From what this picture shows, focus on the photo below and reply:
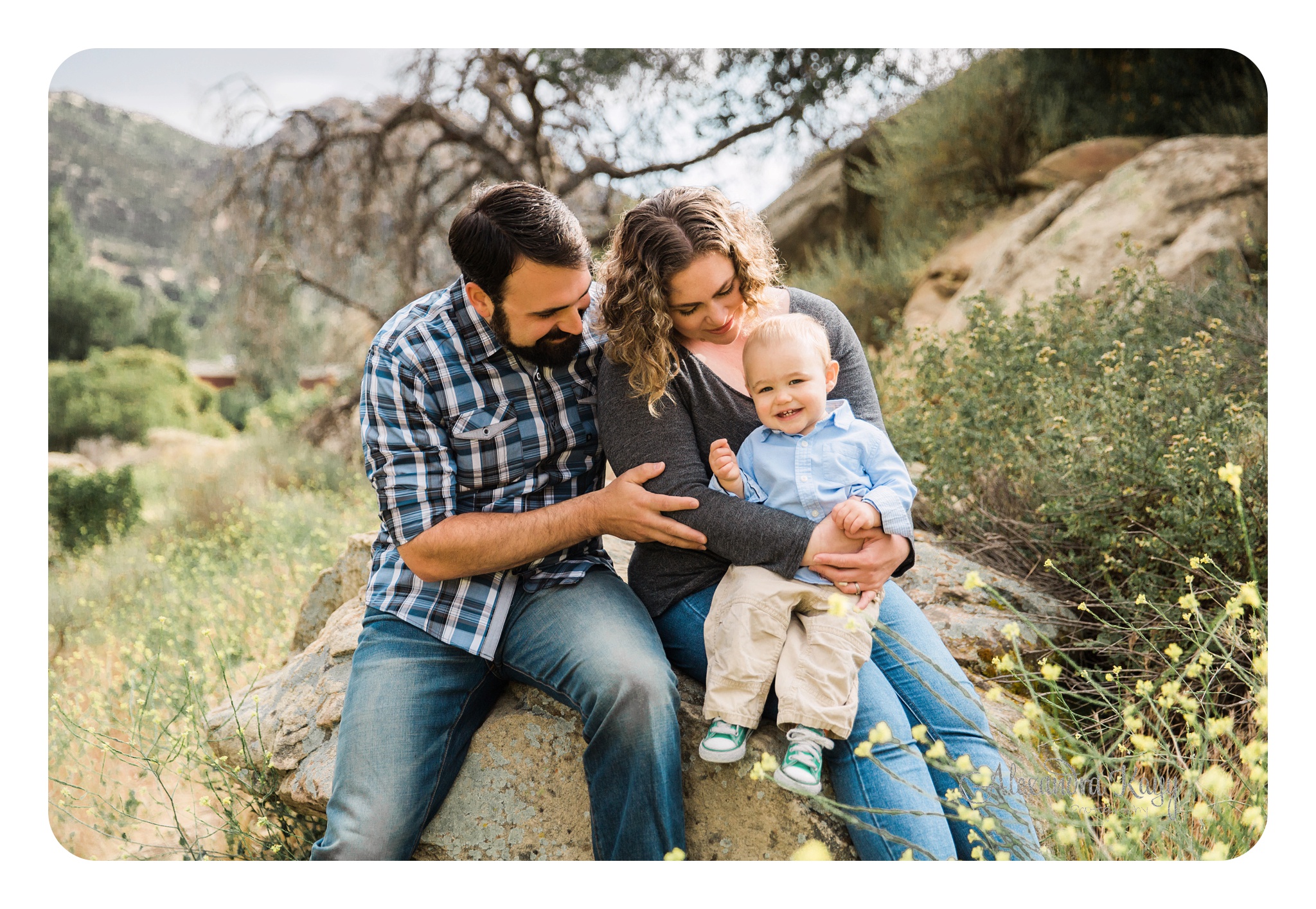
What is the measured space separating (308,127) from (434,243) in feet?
4.16

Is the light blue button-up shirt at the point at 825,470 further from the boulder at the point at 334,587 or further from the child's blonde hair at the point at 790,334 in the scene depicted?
the boulder at the point at 334,587

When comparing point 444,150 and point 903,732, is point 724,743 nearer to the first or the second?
point 903,732

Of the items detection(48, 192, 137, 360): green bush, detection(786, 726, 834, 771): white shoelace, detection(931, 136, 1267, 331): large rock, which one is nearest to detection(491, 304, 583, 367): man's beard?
detection(786, 726, 834, 771): white shoelace

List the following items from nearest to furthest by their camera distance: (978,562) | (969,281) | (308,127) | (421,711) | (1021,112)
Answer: (421,711) < (978,562) < (969,281) < (308,127) < (1021,112)

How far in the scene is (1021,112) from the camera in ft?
24.5

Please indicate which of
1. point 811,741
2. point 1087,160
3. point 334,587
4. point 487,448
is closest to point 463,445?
point 487,448

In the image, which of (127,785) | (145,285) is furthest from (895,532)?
(145,285)

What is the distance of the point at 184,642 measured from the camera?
156 inches

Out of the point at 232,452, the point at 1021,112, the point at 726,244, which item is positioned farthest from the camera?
the point at 232,452

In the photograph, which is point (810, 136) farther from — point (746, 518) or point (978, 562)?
point (746, 518)

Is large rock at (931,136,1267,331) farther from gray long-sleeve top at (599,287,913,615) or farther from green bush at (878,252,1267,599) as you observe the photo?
gray long-sleeve top at (599,287,913,615)

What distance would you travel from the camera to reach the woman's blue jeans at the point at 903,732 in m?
1.88

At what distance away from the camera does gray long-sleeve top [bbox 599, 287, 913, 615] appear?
2078 millimetres

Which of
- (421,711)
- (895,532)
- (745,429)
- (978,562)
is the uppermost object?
(745,429)
